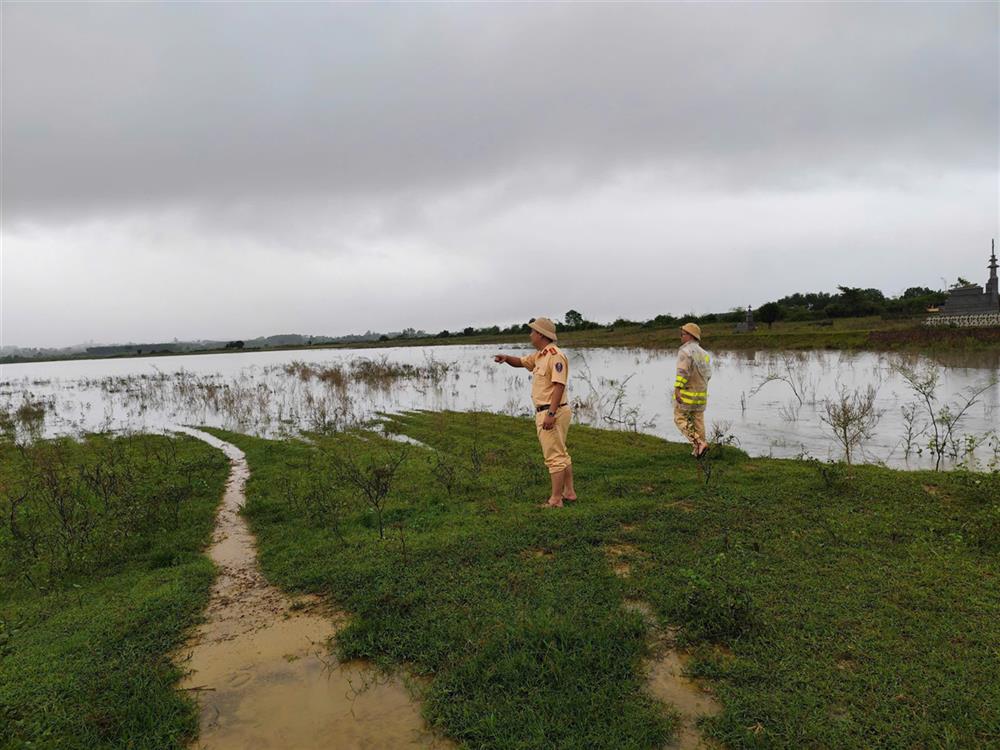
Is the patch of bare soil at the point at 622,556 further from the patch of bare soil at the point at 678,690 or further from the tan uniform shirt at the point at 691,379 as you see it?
the tan uniform shirt at the point at 691,379

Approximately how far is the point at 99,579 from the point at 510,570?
13.5 feet

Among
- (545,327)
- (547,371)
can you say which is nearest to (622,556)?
(547,371)

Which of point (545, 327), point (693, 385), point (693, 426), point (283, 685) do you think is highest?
point (545, 327)

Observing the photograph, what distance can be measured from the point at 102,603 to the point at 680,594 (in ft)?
16.2

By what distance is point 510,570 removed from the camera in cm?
A: 489

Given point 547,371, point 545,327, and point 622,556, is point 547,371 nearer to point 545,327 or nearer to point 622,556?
point 545,327

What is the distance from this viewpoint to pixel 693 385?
8.60 m

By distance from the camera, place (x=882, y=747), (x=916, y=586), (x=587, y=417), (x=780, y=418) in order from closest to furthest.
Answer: (x=882, y=747), (x=916, y=586), (x=780, y=418), (x=587, y=417)

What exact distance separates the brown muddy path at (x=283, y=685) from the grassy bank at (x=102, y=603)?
186 mm

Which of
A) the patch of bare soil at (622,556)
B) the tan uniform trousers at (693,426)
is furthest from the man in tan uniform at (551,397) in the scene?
the tan uniform trousers at (693,426)

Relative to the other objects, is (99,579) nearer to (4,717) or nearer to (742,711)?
(4,717)

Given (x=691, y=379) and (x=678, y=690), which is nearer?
(x=678, y=690)

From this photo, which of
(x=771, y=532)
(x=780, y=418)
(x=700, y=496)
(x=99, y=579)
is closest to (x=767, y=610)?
(x=771, y=532)

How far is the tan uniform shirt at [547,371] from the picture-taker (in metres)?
6.36
